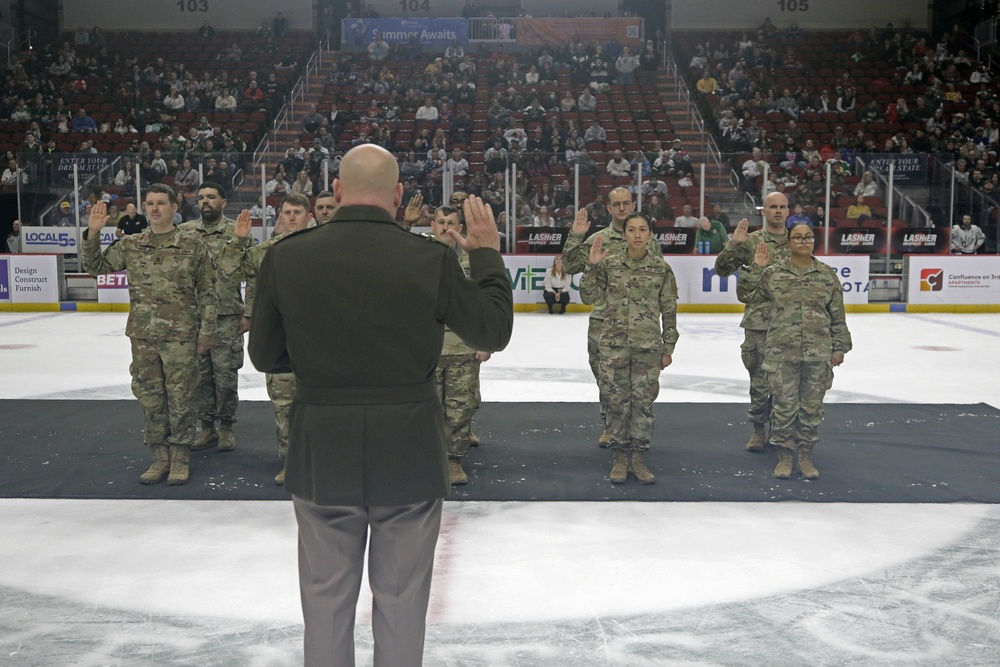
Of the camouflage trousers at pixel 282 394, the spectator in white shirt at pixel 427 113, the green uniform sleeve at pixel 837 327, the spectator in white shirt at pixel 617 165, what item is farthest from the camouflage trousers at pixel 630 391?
the spectator in white shirt at pixel 427 113

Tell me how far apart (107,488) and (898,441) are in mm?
5000

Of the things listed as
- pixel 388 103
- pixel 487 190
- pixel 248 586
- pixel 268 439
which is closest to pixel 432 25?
pixel 388 103

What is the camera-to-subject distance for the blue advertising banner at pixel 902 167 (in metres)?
16.4

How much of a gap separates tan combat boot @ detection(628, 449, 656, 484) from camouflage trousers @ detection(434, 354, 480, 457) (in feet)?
3.21

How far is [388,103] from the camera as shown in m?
23.6

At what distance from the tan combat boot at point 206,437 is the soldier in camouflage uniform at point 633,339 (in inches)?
103

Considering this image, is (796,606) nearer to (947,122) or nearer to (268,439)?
(268,439)

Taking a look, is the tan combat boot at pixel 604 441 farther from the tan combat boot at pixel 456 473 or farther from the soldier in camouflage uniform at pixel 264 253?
the soldier in camouflage uniform at pixel 264 253

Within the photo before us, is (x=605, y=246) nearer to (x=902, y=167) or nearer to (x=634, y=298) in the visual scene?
(x=634, y=298)

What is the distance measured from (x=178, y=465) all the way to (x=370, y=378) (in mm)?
3719

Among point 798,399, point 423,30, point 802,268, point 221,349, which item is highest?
point 423,30

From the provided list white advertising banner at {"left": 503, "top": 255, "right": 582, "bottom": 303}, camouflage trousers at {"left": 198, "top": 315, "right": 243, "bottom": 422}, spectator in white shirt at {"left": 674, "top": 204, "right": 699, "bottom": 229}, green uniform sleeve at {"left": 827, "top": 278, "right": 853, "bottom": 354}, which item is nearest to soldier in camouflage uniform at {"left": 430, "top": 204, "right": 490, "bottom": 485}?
camouflage trousers at {"left": 198, "top": 315, "right": 243, "bottom": 422}

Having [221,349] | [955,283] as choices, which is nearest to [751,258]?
[221,349]

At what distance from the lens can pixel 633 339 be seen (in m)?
5.81
